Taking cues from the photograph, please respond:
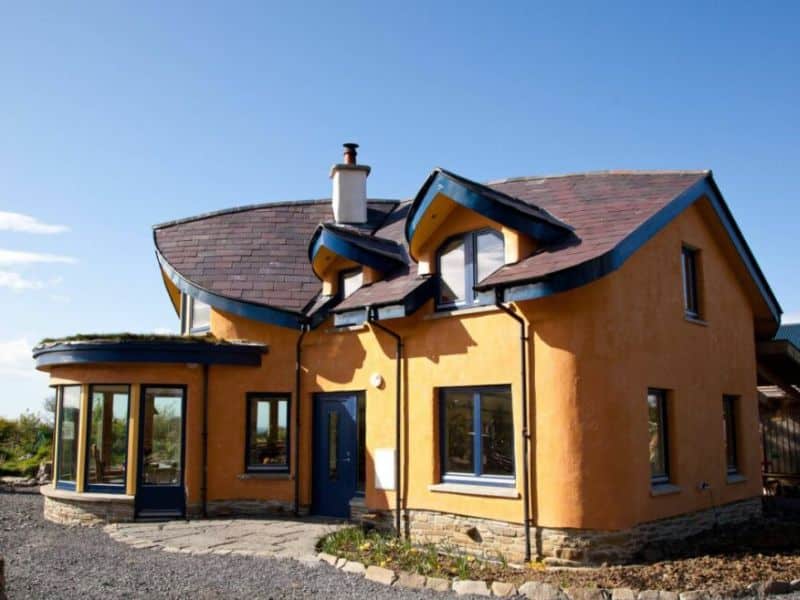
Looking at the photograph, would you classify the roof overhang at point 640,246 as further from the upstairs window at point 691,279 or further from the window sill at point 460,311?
the window sill at point 460,311

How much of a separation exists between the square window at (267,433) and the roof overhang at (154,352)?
91 cm

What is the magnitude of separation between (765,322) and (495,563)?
9.70 meters

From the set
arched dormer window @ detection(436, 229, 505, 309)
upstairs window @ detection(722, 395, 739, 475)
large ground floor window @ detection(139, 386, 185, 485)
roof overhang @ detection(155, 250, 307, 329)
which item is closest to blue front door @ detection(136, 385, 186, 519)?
large ground floor window @ detection(139, 386, 185, 485)

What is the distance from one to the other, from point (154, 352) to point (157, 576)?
6.14 m

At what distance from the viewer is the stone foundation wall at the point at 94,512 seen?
15.9 meters

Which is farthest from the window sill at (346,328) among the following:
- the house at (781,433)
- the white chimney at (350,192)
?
the house at (781,433)

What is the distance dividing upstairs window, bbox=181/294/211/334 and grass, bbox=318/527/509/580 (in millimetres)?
6842

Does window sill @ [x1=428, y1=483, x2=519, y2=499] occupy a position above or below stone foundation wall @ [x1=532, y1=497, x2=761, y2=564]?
above

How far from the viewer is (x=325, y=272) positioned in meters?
17.4

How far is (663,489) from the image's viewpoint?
12.7 metres

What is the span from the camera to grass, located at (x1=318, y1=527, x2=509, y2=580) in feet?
37.0

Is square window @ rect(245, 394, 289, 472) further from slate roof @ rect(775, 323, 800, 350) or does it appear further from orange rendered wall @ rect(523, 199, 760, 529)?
slate roof @ rect(775, 323, 800, 350)

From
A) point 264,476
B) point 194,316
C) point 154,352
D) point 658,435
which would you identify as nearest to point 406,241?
point 154,352

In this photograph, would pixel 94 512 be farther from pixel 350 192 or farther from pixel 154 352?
pixel 350 192
